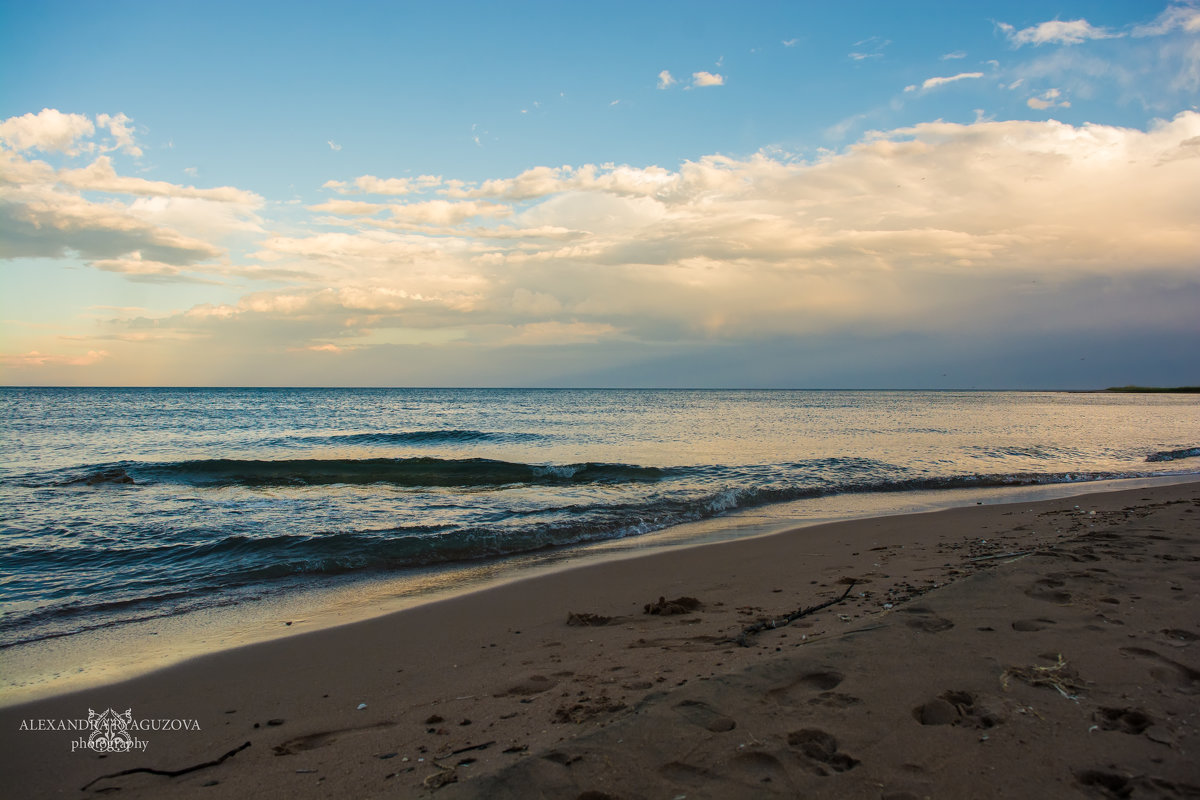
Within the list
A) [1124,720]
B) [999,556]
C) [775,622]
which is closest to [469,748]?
[775,622]

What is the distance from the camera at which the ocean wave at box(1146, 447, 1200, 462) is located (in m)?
21.9

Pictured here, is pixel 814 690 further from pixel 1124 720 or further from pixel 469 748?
pixel 469 748

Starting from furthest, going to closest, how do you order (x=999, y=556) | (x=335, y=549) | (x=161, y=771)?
(x=335, y=549)
(x=999, y=556)
(x=161, y=771)

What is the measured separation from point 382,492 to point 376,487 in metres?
1.06

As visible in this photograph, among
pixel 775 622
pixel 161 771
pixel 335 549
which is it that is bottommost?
pixel 335 549

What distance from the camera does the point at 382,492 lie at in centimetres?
1507

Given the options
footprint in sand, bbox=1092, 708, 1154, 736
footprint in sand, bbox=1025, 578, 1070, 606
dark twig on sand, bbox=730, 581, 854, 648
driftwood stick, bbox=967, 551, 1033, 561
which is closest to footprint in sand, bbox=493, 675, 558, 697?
dark twig on sand, bbox=730, 581, 854, 648

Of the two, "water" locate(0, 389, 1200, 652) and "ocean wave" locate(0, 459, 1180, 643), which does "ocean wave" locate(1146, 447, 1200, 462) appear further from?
"ocean wave" locate(0, 459, 1180, 643)

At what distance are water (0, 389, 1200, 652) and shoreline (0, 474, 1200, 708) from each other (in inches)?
15.1

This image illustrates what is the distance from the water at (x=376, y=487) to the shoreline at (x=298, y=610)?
0.38 meters

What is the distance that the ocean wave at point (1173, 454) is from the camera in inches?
860

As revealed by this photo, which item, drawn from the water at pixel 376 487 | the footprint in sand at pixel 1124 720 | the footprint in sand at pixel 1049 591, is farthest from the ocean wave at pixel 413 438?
the footprint in sand at pixel 1124 720

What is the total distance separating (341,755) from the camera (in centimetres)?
346

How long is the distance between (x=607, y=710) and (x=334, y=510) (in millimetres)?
10120
